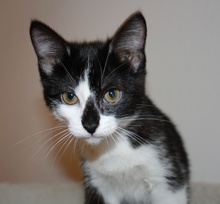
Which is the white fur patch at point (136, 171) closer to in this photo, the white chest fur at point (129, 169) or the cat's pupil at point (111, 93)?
the white chest fur at point (129, 169)

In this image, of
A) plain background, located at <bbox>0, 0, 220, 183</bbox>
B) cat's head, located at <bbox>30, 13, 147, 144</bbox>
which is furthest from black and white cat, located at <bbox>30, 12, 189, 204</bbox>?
plain background, located at <bbox>0, 0, 220, 183</bbox>

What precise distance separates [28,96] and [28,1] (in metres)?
A: 0.66

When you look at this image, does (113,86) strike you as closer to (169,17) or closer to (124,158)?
(124,158)

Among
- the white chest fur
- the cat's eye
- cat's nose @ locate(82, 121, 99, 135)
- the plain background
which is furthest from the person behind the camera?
the plain background

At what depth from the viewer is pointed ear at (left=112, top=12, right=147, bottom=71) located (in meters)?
1.24

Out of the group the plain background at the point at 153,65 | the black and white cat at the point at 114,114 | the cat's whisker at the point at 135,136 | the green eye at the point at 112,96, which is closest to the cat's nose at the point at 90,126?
the black and white cat at the point at 114,114

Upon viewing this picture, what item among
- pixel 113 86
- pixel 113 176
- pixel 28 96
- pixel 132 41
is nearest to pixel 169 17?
pixel 132 41

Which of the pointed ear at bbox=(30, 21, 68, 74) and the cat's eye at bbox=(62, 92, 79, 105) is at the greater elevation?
the pointed ear at bbox=(30, 21, 68, 74)

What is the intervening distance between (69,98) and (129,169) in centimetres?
40

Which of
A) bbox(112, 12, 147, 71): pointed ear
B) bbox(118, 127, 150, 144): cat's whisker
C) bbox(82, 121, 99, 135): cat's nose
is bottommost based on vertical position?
bbox(118, 127, 150, 144): cat's whisker

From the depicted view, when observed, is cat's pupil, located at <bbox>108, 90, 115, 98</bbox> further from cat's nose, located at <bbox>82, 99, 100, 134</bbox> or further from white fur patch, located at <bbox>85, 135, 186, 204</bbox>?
white fur patch, located at <bbox>85, 135, 186, 204</bbox>

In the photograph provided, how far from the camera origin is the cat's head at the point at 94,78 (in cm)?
120

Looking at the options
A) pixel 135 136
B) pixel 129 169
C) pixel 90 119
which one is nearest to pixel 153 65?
pixel 135 136

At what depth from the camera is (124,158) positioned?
1.39 meters
